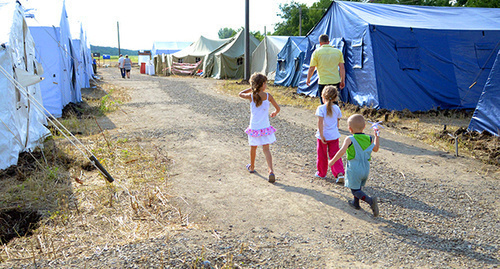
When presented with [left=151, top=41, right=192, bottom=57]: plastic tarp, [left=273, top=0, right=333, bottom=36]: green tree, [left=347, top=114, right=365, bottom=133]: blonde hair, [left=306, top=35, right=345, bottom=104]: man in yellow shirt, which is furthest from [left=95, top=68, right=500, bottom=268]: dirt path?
[left=273, top=0, right=333, bottom=36]: green tree

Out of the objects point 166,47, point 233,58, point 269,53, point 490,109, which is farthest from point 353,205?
point 166,47

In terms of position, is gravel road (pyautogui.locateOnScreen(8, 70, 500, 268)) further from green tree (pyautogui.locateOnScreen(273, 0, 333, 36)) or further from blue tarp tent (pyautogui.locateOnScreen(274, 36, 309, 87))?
green tree (pyautogui.locateOnScreen(273, 0, 333, 36))

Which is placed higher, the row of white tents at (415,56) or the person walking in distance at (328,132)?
the row of white tents at (415,56)

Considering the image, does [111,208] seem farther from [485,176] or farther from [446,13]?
[446,13]

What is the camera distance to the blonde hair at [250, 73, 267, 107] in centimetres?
451

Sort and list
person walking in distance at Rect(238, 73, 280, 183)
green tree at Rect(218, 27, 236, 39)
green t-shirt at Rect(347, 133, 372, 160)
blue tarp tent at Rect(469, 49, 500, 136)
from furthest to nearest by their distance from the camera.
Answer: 1. green tree at Rect(218, 27, 236, 39)
2. blue tarp tent at Rect(469, 49, 500, 136)
3. person walking in distance at Rect(238, 73, 280, 183)
4. green t-shirt at Rect(347, 133, 372, 160)

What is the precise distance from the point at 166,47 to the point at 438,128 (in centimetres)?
4398

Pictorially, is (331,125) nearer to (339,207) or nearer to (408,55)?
(339,207)

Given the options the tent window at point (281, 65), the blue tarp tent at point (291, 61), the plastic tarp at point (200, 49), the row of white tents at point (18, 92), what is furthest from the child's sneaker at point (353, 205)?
the plastic tarp at point (200, 49)

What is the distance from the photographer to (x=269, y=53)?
22000mm

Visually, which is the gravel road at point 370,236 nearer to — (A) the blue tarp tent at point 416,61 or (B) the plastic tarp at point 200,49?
(A) the blue tarp tent at point 416,61

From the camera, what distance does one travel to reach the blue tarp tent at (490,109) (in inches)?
266

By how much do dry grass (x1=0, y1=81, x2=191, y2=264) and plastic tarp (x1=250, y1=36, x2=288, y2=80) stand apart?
1617 cm

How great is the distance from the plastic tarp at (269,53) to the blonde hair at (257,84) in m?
17.0
